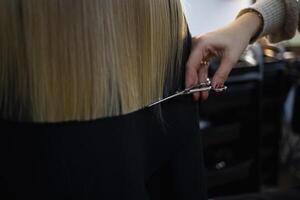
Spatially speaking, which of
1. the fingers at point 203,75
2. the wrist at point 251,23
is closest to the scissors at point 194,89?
the fingers at point 203,75

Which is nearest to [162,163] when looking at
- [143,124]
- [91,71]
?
[143,124]

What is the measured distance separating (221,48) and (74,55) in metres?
0.26

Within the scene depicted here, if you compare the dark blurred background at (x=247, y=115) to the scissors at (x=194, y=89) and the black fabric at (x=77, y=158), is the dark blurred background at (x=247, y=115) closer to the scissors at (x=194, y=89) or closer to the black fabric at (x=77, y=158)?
the scissors at (x=194, y=89)

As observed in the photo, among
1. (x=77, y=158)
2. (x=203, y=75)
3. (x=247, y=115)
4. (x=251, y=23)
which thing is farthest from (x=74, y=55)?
(x=247, y=115)

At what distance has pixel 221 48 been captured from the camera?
0.58 metres

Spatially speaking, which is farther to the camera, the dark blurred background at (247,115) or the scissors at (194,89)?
the dark blurred background at (247,115)

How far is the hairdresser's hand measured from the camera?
526 millimetres

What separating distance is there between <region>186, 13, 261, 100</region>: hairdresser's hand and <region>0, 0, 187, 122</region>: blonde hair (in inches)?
3.8

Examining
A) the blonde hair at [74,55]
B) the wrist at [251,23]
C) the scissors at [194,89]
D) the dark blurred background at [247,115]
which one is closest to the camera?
the blonde hair at [74,55]

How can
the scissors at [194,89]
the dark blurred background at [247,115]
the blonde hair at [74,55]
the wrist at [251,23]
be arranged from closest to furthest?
the blonde hair at [74,55] → the scissors at [194,89] → the wrist at [251,23] → the dark blurred background at [247,115]

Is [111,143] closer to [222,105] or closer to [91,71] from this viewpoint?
[91,71]

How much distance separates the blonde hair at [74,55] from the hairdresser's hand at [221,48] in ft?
Answer: 0.31

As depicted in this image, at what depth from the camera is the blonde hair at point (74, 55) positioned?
39cm

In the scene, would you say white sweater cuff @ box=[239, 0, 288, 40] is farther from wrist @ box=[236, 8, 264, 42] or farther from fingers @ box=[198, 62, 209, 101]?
fingers @ box=[198, 62, 209, 101]
